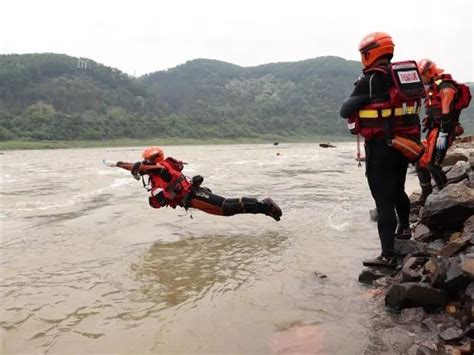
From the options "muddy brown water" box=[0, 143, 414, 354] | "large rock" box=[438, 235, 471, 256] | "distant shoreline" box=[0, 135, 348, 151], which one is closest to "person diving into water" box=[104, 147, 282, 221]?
"muddy brown water" box=[0, 143, 414, 354]

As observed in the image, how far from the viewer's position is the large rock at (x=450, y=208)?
5434 mm

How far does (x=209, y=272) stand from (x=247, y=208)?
213 cm

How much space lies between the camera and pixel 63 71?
149 metres

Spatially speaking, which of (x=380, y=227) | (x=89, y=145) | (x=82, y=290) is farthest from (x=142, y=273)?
(x=89, y=145)

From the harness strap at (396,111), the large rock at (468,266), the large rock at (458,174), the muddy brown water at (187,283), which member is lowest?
the muddy brown water at (187,283)

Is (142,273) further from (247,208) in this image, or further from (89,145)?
(89,145)

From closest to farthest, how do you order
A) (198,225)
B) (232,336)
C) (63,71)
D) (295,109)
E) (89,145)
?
(232,336), (198,225), (89,145), (63,71), (295,109)

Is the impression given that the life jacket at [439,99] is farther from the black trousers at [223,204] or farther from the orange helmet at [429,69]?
the black trousers at [223,204]

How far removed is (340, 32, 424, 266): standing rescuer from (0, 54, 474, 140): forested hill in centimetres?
8060

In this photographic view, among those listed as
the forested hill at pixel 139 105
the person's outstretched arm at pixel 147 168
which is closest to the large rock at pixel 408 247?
the person's outstretched arm at pixel 147 168

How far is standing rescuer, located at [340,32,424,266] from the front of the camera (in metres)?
4.83

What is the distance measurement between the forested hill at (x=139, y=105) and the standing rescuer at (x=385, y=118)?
80.6 metres

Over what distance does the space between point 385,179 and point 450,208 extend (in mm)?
1062

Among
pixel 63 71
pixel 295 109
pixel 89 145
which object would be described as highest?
pixel 63 71
